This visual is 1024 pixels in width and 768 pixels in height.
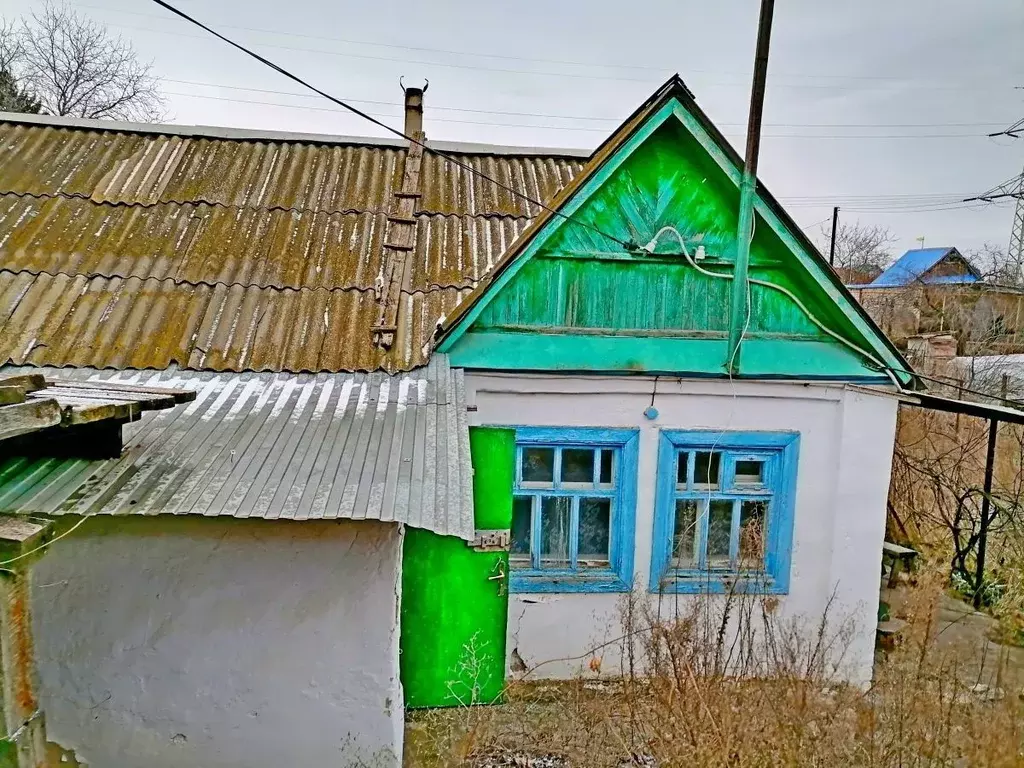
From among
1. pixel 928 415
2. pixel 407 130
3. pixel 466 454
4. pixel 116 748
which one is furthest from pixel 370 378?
pixel 928 415

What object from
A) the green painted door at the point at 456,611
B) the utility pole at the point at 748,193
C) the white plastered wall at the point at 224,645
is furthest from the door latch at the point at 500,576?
the utility pole at the point at 748,193

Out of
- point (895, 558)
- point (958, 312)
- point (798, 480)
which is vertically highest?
point (958, 312)

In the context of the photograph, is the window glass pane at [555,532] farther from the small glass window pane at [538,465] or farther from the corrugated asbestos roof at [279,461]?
the corrugated asbestos roof at [279,461]

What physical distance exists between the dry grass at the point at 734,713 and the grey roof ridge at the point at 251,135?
5389mm

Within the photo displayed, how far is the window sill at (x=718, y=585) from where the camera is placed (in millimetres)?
5770

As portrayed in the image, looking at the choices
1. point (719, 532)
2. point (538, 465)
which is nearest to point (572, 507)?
point (538, 465)

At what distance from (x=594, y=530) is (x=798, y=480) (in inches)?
79.0

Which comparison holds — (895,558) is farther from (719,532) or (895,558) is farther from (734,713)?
(734,713)

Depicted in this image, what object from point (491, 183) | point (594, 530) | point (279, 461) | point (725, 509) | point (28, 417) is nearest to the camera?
point (28, 417)

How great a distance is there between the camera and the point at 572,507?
5.71 metres

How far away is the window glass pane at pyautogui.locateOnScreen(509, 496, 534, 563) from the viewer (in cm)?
573

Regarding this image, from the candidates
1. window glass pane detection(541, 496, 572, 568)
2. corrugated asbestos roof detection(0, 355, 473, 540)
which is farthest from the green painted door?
corrugated asbestos roof detection(0, 355, 473, 540)

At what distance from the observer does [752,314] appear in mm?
5559

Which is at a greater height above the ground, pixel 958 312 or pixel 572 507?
pixel 958 312
